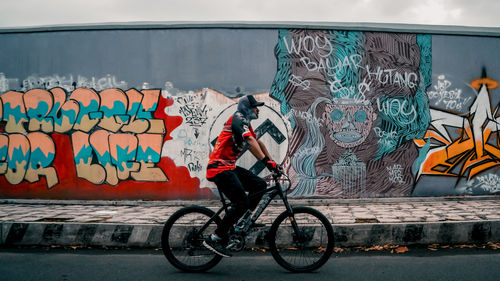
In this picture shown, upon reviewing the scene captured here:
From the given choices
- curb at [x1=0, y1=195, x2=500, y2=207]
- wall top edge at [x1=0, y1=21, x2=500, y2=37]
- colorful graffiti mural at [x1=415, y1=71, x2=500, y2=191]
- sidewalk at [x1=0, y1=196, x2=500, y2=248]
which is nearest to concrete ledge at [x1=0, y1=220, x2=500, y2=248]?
sidewalk at [x1=0, y1=196, x2=500, y2=248]

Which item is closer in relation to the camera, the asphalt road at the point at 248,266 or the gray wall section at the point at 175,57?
the asphalt road at the point at 248,266

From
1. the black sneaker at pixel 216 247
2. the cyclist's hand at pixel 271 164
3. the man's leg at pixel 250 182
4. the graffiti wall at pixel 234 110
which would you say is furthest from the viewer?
the graffiti wall at pixel 234 110

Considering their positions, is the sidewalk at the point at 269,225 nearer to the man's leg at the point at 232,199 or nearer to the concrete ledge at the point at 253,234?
the concrete ledge at the point at 253,234

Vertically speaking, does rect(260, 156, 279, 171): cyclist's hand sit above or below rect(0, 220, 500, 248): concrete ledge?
above

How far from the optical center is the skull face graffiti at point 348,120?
7949 millimetres

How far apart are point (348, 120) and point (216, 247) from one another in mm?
4867

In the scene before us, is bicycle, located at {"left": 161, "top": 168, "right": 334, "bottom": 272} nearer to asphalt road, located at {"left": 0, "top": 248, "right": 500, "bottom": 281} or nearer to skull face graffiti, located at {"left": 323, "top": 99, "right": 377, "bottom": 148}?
asphalt road, located at {"left": 0, "top": 248, "right": 500, "bottom": 281}

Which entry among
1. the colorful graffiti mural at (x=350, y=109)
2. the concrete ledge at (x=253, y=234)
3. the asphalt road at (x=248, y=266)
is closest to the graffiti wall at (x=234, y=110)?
the colorful graffiti mural at (x=350, y=109)


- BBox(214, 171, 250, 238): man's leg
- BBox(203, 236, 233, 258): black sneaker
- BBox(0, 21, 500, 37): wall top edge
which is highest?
BBox(0, 21, 500, 37): wall top edge

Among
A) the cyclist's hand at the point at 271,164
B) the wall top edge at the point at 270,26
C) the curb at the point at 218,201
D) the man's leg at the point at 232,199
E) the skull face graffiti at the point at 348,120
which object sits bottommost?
the curb at the point at 218,201

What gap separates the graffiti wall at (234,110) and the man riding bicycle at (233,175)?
371cm

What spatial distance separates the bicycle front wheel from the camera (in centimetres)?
410

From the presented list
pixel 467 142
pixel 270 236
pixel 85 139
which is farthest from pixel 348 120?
pixel 85 139

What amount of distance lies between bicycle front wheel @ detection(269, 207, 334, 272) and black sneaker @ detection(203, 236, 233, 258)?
0.52 meters
